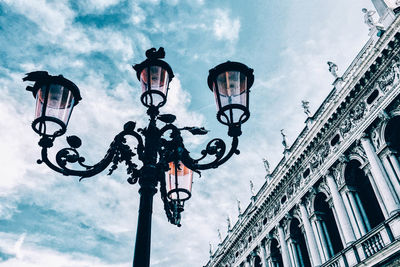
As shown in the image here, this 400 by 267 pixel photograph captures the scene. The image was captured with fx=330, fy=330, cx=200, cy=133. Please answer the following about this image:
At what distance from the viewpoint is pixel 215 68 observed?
3795 millimetres

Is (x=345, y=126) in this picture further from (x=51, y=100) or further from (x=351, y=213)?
(x=51, y=100)

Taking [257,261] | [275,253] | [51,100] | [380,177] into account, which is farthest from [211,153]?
[257,261]

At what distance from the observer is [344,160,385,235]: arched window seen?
41.0 feet

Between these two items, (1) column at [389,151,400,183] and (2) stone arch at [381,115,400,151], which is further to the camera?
(2) stone arch at [381,115,400,151]

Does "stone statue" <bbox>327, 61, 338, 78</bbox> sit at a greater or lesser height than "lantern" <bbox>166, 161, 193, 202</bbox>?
greater

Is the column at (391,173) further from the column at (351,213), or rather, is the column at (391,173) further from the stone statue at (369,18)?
the stone statue at (369,18)

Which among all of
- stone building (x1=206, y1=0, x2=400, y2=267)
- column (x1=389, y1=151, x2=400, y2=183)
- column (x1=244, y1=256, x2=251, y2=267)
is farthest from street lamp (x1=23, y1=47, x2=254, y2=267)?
column (x1=244, y1=256, x2=251, y2=267)

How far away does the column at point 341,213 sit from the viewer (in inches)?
490

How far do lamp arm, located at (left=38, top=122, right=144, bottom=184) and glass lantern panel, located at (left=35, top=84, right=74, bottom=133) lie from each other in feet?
0.87

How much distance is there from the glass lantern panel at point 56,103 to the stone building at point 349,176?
33.8 feet

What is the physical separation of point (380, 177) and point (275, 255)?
29.4ft

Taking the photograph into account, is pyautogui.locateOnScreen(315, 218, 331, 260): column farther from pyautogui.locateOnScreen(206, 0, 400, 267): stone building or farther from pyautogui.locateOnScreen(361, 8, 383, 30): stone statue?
pyautogui.locateOnScreen(361, 8, 383, 30): stone statue

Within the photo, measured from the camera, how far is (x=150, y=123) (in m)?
3.81

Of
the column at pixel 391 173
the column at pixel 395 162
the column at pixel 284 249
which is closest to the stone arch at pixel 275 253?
the column at pixel 284 249
